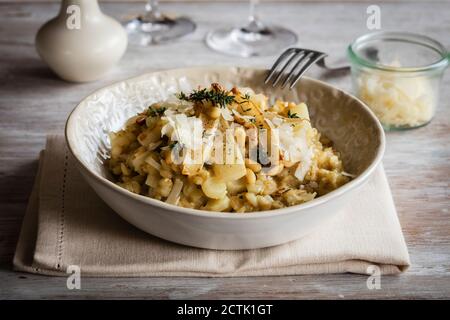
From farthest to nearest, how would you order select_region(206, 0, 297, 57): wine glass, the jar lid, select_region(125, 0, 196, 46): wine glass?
select_region(125, 0, 196, 46): wine glass, select_region(206, 0, 297, 57): wine glass, the jar lid

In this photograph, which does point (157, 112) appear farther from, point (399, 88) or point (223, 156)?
point (399, 88)

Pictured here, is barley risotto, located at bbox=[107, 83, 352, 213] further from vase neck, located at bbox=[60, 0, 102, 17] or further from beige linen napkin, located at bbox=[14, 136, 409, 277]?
vase neck, located at bbox=[60, 0, 102, 17]

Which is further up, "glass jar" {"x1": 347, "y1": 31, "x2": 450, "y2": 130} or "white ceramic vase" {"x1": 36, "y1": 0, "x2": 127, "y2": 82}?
"white ceramic vase" {"x1": 36, "y1": 0, "x2": 127, "y2": 82}

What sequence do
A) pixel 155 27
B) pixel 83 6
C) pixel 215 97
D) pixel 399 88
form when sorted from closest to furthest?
pixel 215 97, pixel 399 88, pixel 83 6, pixel 155 27

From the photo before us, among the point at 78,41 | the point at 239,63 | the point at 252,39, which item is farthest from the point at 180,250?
the point at 252,39

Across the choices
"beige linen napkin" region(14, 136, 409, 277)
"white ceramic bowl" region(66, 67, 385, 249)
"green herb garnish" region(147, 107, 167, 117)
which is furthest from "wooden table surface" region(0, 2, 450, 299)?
"green herb garnish" region(147, 107, 167, 117)

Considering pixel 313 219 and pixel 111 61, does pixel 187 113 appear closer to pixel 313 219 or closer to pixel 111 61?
pixel 313 219
